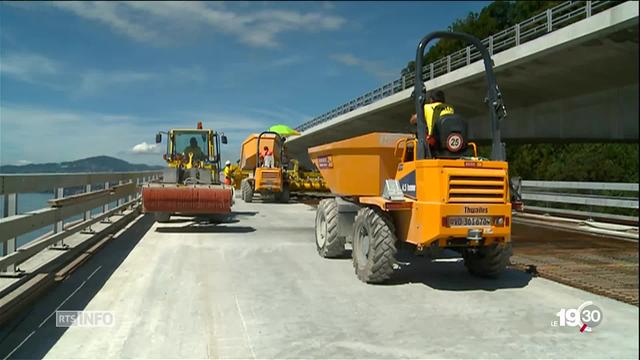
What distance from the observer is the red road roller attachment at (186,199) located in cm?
1330

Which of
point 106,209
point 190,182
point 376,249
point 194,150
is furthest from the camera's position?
point 194,150

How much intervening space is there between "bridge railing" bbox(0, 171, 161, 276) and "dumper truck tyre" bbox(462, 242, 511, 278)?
5989 mm

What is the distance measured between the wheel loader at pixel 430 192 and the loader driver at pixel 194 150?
940 centimetres

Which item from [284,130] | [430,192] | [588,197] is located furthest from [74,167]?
[284,130]

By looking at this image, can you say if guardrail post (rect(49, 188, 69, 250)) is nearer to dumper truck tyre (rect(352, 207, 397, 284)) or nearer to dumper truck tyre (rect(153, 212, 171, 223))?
dumper truck tyre (rect(352, 207, 397, 284))

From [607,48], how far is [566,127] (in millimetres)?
4247

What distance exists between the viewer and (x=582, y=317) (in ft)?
20.4

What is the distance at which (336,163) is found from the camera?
Answer: 9.38 meters

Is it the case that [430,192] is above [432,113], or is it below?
below

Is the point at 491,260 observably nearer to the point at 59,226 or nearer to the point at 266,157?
the point at 59,226

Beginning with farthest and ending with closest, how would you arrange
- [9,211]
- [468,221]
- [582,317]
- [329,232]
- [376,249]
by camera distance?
[329,232] → [376,249] → [468,221] → [9,211] → [582,317]

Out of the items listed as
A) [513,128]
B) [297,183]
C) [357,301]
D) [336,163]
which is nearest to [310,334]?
[357,301]

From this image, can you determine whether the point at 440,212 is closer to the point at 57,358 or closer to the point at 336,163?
the point at 336,163

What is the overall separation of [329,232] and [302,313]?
3.40 meters
